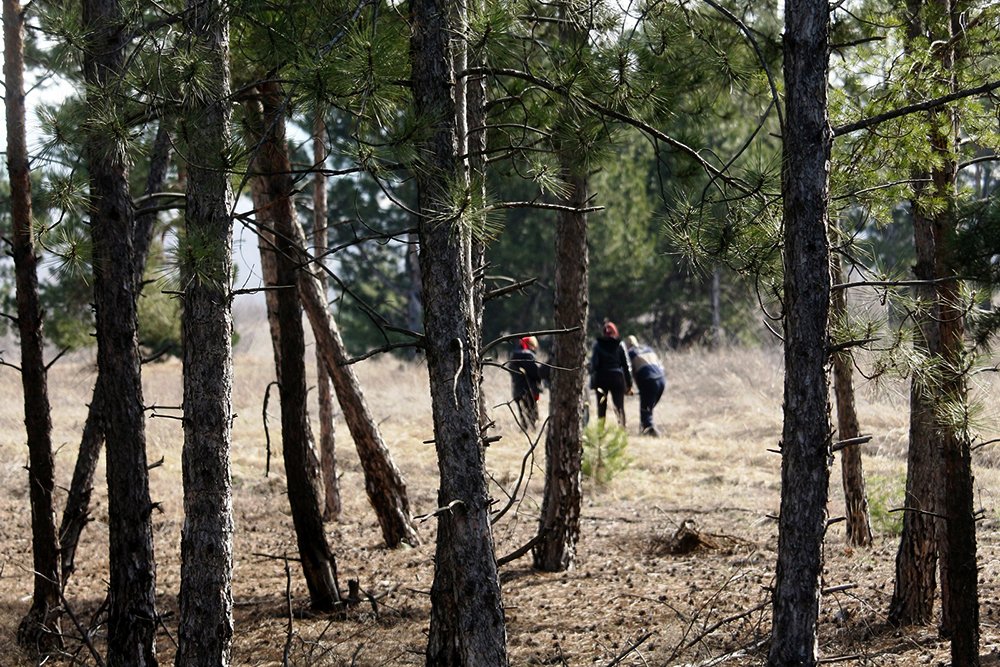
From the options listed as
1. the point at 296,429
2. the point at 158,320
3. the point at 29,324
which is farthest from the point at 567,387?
the point at 158,320

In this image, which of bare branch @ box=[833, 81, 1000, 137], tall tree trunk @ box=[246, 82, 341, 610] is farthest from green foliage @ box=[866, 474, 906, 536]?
bare branch @ box=[833, 81, 1000, 137]

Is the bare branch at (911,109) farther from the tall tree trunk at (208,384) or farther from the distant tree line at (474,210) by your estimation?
the tall tree trunk at (208,384)

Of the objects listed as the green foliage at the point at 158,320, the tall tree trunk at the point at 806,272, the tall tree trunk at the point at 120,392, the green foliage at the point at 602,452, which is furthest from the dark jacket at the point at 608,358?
the tall tree trunk at the point at 806,272

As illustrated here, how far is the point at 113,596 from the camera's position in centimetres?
593

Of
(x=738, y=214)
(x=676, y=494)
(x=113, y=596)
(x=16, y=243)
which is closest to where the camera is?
(x=738, y=214)

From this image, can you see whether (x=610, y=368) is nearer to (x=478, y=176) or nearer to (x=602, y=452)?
(x=602, y=452)

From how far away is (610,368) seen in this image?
49.4 feet

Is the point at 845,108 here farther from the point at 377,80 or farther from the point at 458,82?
the point at 377,80

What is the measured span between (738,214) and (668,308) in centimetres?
2322

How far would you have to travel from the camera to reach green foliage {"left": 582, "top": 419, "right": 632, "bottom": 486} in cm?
1172

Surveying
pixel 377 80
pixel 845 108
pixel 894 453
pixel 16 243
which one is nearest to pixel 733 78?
pixel 845 108

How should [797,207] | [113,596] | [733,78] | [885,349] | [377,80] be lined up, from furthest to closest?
[113,596]
[733,78]
[885,349]
[797,207]
[377,80]

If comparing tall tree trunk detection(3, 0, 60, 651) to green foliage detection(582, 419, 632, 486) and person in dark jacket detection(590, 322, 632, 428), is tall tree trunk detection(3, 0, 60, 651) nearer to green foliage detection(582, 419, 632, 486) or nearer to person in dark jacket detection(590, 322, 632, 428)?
green foliage detection(582, 419, 632, 486)

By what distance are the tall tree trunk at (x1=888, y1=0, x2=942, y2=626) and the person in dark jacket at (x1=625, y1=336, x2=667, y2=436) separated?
9.47m
